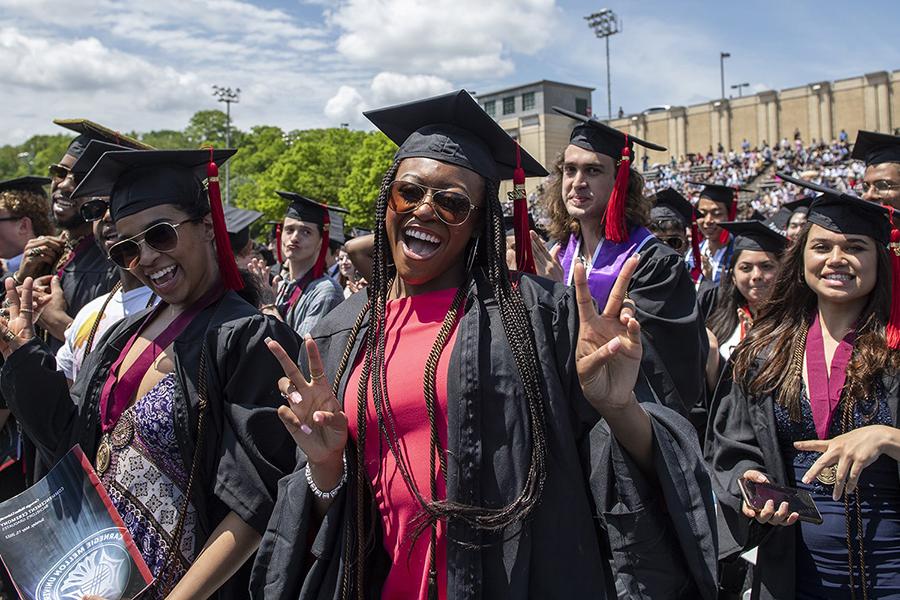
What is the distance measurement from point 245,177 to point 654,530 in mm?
62176

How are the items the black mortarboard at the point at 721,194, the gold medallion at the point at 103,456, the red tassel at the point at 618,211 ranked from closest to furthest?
the gold medallion at the point at 103,456
the red tassel at the point at 618,211
the black mortarboard at the point at 721,194

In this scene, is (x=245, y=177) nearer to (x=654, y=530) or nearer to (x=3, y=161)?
(x=3, y=161)

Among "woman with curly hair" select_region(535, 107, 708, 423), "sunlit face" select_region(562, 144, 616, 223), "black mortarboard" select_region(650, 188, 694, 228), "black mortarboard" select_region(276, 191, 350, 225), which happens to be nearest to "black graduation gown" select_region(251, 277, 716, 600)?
"woman with curly hair" select_region(535, 107, 708, 423)

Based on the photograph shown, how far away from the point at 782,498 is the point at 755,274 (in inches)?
112

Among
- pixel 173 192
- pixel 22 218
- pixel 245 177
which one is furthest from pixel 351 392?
pixel 245 177

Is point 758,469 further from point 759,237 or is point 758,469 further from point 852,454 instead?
point 759,237

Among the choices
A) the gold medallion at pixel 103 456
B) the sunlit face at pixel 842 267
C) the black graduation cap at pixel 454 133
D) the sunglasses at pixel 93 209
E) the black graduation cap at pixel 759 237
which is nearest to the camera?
the black graduation cap at pixel 454 133

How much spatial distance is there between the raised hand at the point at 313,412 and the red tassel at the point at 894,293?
82.2 inches

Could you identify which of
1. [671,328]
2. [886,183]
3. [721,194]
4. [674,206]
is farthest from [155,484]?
[721,194]

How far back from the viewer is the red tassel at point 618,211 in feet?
13.5

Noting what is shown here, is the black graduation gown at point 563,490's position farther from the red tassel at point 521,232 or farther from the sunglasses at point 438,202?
the red tassel at point 521,232

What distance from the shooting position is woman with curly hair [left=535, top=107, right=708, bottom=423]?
12.4 ft

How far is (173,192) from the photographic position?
2453mm

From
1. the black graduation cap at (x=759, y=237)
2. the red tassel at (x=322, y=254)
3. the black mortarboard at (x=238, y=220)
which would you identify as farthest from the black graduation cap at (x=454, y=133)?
the red tassel at (x=322, y=254)
